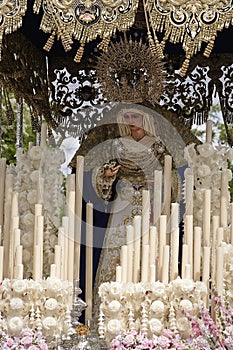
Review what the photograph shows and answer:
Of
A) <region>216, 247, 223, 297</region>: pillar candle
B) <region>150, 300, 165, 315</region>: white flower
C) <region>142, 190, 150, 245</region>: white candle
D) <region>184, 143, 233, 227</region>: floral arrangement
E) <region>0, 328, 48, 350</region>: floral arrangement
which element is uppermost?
<region>184, 143, 233, 227</region>: floral arrangement

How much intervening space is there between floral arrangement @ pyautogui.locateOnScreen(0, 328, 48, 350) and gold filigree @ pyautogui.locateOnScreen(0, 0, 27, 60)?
1428 millimetres

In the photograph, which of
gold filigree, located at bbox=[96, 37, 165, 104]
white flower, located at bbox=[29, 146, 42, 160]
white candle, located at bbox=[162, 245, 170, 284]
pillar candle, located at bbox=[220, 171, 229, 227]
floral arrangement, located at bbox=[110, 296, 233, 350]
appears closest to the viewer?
floral arrangement, located at bbox=[110, 296, 233, 350]

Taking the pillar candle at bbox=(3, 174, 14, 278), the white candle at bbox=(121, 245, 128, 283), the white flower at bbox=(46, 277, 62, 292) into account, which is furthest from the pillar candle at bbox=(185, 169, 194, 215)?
the pillar candle at bbox=(3, 174, 14, 278)

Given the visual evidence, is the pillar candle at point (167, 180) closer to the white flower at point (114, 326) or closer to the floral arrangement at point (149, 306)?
the floral arrangement at point (149, 306)

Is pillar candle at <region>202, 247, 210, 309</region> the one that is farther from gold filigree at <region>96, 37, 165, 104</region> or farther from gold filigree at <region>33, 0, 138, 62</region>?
gold filigree at <region>96, 37, 165, 104</region>

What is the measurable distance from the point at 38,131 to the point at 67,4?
1622mm

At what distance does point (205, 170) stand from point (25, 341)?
1.31 m

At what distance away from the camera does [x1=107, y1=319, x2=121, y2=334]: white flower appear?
13.9 ft

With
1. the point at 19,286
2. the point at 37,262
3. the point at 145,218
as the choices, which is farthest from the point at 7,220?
the point at 145,218

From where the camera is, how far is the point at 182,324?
4.27 metres

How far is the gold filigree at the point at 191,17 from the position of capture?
4422mm

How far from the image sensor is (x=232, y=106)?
5922mm

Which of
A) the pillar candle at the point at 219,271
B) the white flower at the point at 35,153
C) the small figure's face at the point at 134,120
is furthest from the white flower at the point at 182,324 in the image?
the small figure's face at the point at 134,120

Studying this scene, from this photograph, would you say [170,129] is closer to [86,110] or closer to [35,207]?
[86,110]
